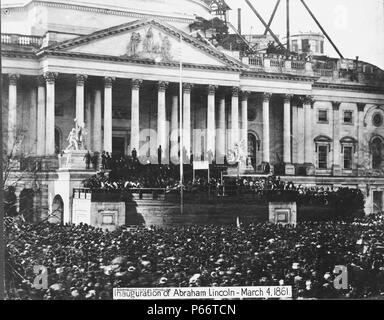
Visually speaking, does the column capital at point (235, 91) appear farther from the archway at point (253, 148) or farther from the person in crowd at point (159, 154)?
the person in crowd at point (159, 154)

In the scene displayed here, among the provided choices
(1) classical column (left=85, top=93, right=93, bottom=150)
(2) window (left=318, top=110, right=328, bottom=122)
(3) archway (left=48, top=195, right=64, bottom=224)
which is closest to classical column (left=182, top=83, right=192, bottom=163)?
(1) classical column (left=85, top=93, right=93, bottom=150)

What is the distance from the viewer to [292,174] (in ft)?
41.9

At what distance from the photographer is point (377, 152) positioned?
1220 centimetres

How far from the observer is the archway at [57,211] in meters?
11.6

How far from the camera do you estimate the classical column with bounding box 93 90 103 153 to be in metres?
12.6

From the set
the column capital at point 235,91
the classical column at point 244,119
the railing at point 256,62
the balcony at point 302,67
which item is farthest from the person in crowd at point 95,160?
the railing at point 256,62

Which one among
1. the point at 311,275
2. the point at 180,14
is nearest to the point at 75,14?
the point at 180,14

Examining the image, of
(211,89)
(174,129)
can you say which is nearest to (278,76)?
(211,89)

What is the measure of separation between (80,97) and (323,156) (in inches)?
191

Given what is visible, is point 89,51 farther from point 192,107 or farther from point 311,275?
point 311,275

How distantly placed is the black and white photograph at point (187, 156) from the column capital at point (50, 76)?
4 cm

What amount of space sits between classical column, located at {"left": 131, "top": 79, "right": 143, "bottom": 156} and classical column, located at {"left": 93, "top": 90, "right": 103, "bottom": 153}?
0.61 metres

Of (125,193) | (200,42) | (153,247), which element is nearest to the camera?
(153,247)
